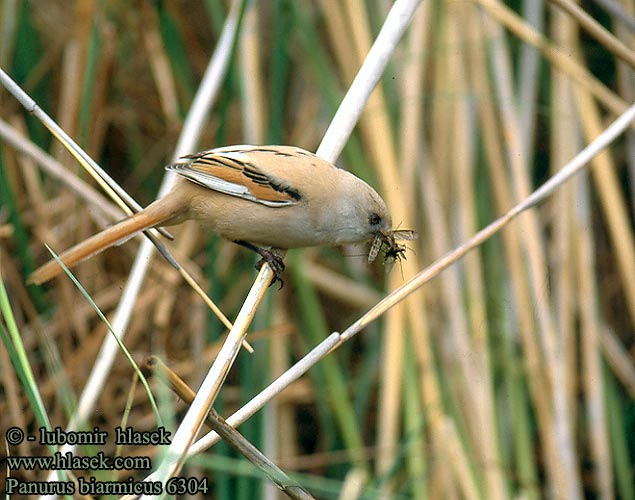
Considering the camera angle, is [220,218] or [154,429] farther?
[154,429]

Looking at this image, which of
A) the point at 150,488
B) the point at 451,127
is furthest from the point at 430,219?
the point at 150,488

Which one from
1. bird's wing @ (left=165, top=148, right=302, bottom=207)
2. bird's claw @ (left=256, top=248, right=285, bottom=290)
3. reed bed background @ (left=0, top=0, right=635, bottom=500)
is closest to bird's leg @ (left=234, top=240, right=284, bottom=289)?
bird's claw @ (left=256, top=248, right=285, bottom=290)

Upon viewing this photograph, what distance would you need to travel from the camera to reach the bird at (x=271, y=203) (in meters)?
1.87

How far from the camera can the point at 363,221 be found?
187cm

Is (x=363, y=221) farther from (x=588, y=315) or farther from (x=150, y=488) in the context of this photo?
(x=588, y=315)

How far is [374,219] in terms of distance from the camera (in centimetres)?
187

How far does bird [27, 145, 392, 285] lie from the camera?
73.8 inches

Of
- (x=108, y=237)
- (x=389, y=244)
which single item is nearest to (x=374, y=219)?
(x=389, y=244)

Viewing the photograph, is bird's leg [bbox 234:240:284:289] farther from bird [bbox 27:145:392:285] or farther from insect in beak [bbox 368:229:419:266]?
insect in beak [bbox 368:229:419:266]

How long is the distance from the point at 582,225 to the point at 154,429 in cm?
152

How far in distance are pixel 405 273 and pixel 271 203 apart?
29.3 inches

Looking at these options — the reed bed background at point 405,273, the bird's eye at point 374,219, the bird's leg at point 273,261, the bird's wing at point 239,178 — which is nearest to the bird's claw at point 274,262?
the bird's leg at point 273,261

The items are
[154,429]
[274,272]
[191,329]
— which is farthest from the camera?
[191,329]

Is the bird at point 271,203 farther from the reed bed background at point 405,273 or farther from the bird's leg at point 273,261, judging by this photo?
the reed bed background at point 405,273
